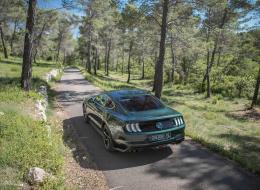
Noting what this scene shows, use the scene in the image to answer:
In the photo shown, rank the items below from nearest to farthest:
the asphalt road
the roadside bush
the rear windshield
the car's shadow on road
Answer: the roadside bush, the asphalt road, the car's shadow on road, the rear windshield

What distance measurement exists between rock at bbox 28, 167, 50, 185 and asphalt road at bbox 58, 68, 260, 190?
1349 millimetres

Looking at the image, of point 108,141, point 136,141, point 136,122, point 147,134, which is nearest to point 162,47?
point 108,141

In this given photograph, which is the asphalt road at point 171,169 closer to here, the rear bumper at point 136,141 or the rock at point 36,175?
the rear bumper at point 136,141

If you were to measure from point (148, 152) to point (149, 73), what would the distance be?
43858mm

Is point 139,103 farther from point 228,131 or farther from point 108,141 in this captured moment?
point 228,131

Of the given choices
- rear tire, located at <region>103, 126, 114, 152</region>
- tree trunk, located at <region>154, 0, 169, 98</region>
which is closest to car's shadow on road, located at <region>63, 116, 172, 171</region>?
rear tire, located at <region>103, 126, 114, 152</region>

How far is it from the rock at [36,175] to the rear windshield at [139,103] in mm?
2706

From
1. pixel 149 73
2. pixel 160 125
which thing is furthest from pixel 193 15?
pixel 149 73

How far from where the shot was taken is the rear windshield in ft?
23.0

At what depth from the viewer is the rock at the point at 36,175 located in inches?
188

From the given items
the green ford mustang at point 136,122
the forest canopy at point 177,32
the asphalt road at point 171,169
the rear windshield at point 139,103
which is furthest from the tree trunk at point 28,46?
the rear windshield at point 139,103

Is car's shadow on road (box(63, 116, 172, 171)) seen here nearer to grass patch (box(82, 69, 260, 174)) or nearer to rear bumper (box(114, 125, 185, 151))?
rear bumper (box(114, 125, 185, 151))

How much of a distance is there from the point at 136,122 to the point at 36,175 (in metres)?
2.50

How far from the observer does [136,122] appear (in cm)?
625
